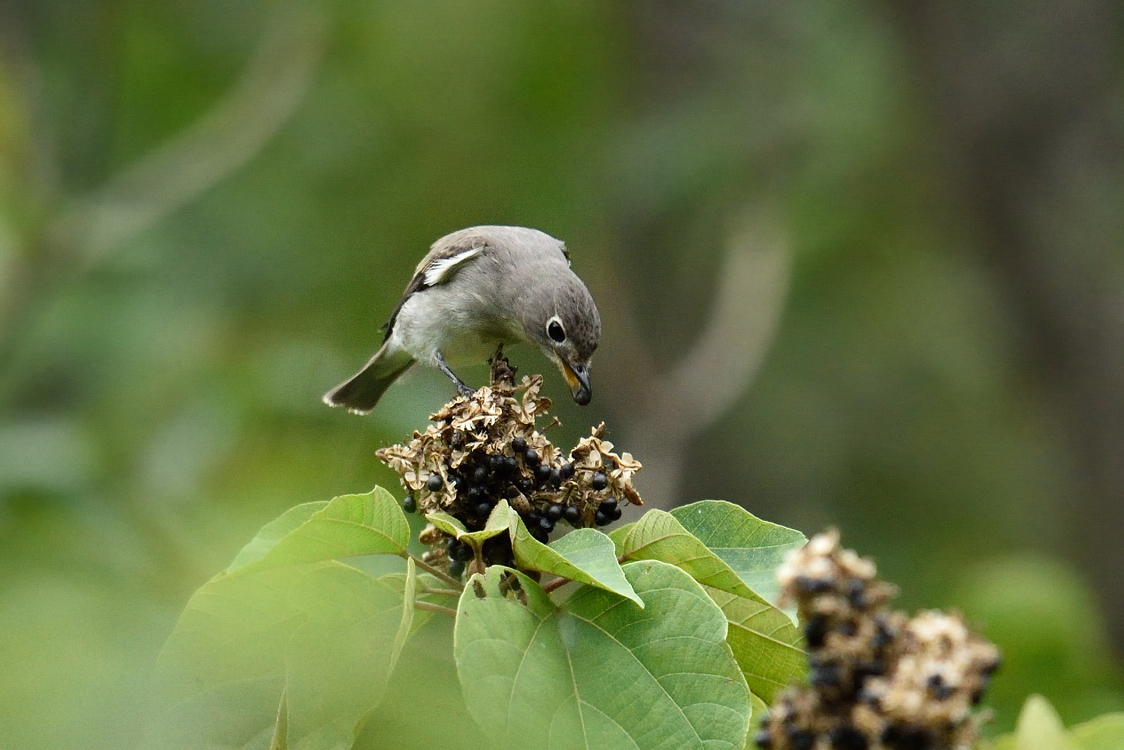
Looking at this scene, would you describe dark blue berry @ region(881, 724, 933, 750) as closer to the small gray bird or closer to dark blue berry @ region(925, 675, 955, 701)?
dark blue berry @ region(925, 675, 955, 701)

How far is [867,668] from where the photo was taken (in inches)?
80.8

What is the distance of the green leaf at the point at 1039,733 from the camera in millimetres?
2047

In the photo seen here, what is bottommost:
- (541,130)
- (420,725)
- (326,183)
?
(420,725)

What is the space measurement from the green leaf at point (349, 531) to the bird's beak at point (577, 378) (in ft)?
8.57


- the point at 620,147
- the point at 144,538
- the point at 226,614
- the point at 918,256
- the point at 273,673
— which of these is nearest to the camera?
the point at 226,614

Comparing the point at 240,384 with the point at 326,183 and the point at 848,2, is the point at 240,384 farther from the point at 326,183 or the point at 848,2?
the point at 848,2

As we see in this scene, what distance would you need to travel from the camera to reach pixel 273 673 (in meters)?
2.79

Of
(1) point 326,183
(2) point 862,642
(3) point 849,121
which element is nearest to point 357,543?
(2) point 862,642

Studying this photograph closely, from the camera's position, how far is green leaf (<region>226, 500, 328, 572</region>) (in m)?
2.50

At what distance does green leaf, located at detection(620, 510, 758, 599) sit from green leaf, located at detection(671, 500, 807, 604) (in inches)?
2.7

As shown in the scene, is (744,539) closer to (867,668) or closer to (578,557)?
(578,557)

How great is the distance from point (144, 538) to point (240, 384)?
8.48 feet

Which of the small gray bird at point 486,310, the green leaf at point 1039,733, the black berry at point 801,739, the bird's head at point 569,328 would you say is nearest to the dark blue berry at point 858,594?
the black berry at point 801,739

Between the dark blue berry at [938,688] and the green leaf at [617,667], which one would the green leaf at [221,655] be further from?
the dark blue berry at [938,688]
